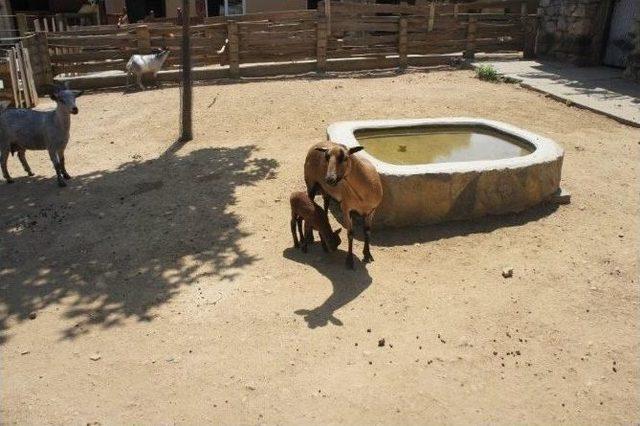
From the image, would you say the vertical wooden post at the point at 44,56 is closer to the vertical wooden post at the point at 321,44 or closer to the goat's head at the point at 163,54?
the goat's head at the point at 163,54

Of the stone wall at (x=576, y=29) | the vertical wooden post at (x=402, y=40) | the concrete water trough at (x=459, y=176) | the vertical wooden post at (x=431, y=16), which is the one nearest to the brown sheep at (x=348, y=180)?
the concrete water trough at (x=459, y=176)

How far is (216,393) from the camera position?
377cm

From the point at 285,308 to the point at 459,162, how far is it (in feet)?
9.69

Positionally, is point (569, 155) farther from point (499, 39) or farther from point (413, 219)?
point (499, 39)

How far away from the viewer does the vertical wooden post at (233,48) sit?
14.6 metres

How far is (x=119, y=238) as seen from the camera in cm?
603

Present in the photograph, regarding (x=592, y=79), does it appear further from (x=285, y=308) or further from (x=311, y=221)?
(x=285, y=308)

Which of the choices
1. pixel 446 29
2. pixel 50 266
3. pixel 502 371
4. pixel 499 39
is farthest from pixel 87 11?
pixel 502 371

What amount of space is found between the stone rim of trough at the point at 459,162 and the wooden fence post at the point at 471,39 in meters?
9.73

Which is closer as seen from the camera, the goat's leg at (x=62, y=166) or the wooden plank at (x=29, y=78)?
the goat's leg at (x=62, y=166)

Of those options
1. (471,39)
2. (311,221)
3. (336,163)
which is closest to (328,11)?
(471,39)

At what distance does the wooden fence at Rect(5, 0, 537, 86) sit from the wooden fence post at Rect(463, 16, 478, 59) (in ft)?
0.10

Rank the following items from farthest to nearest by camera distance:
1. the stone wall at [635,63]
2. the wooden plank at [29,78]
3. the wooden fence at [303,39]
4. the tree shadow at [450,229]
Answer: the wooden fence at [303,39] < the stone wall at [635,63] < the wooden plank at [29,78] < the tree shadow at [450,229]

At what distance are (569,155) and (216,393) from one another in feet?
23.4
